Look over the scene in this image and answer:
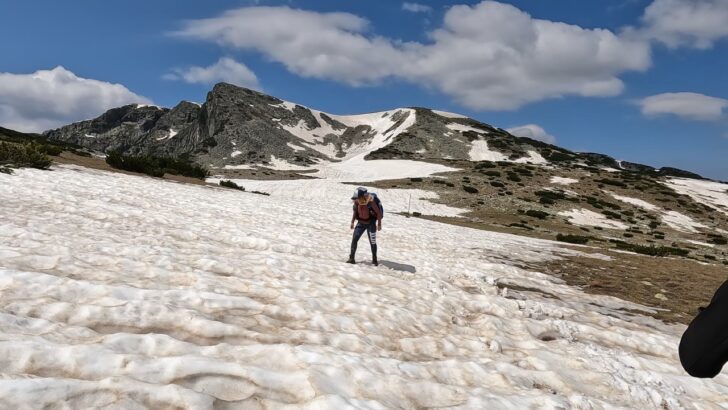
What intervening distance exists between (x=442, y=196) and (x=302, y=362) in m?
47.1

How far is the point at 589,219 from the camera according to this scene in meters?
48.1

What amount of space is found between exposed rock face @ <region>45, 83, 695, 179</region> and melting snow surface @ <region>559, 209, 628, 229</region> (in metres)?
41.5

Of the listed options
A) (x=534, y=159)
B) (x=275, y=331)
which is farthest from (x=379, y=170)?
(x=275, y=331)

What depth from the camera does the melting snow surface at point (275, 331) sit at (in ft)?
14.4

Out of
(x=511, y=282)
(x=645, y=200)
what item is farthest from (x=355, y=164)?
(x=511, y=282)

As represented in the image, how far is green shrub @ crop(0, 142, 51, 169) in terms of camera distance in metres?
19.5

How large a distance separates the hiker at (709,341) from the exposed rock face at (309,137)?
86.2 metres

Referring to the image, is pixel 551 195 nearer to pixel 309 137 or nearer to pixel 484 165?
pixel 484 165

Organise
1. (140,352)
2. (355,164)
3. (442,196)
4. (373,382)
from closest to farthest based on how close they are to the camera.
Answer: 1. (140,352)
2. (373,382)
3. (442,196)
4. (355,164)

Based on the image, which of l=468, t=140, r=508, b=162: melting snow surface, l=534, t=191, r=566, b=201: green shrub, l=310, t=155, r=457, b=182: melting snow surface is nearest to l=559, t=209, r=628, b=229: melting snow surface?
l=534, t=191, r=566, b=201: green shrub

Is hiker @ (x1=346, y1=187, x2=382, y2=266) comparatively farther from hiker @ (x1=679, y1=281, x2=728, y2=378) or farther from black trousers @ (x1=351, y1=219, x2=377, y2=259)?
hiker @ (x1=679, y1=281, x2=728, y2=378)

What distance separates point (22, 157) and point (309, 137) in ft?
345

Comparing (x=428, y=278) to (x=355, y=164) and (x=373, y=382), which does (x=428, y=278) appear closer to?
(x=373, y=382)

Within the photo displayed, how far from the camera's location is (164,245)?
10.7 metres
